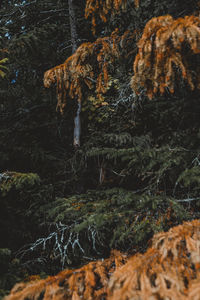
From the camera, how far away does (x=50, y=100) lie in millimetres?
5723

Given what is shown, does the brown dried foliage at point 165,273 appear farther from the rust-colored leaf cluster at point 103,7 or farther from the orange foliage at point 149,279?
the rust-colored leaf cluster at point 103,7

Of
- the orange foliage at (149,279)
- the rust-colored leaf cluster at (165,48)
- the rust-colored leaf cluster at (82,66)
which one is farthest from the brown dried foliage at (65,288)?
the rust-colored leaf cluster at (82,66)

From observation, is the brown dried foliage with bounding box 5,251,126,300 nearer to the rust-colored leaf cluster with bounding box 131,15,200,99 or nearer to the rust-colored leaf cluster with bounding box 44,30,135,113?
the rust-colored leaf cluster with bounding box 131,15,200,99

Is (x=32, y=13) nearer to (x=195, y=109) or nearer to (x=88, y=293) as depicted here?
(x=195, y=109)

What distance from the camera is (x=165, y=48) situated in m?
1.96

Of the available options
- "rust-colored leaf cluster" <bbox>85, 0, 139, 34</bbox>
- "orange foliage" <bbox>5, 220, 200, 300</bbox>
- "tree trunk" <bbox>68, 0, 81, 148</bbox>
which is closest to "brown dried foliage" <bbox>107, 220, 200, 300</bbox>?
"orange foliage" <bbox>5, 220, 200, 300</bbox>

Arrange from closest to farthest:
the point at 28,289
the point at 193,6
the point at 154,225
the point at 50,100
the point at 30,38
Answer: the point at 28,289 < the point at 154,225 < the point at 193,6 < the point at 30,38 < the point at 50,100

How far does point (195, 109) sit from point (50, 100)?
353 centimetres

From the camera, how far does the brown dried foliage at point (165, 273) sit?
1.38 m

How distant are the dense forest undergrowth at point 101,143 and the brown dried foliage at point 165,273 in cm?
2

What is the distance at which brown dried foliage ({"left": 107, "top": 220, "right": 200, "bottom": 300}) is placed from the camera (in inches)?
54.4

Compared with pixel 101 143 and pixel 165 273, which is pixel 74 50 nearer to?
pixel 101 143

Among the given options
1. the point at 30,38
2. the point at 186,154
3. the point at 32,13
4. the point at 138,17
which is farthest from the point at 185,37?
the point at 32,13

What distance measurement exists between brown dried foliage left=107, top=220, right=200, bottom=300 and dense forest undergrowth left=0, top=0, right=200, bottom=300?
0.05 ft
